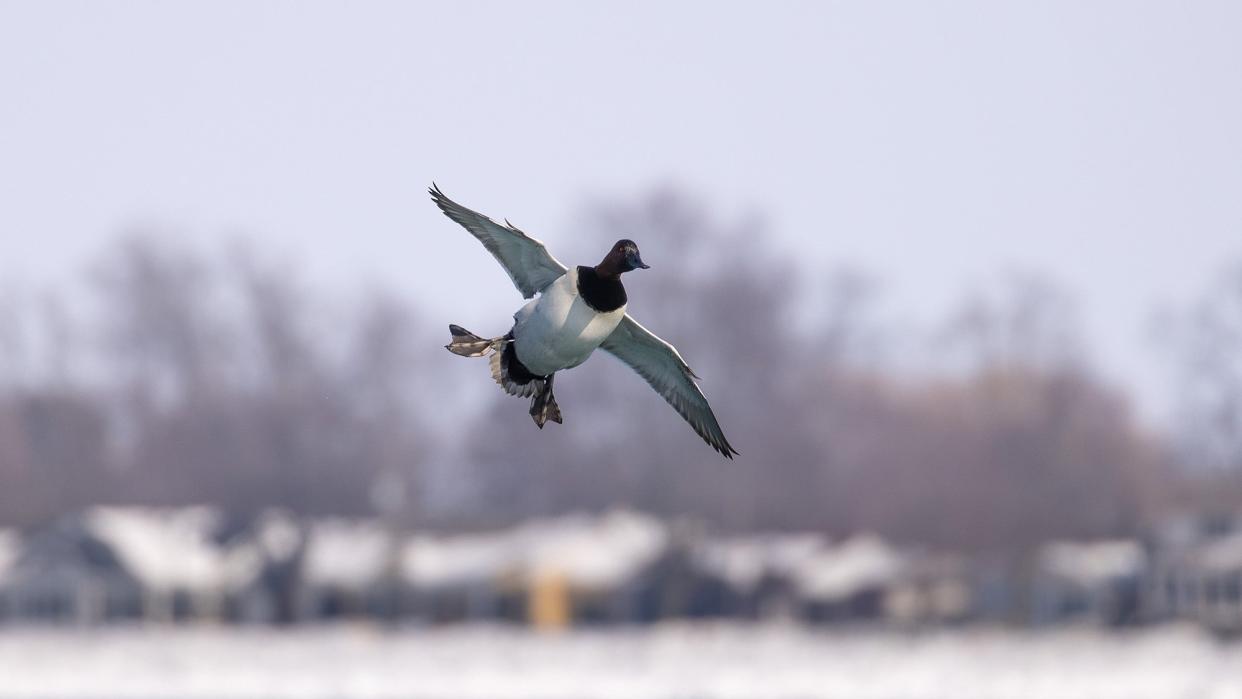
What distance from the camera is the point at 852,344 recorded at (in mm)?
104812

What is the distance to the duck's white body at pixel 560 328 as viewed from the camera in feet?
51.9

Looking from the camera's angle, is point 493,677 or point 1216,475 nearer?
point 493,677

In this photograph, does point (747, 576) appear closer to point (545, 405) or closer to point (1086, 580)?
point (1086, 580)

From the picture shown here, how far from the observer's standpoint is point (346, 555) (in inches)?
3745

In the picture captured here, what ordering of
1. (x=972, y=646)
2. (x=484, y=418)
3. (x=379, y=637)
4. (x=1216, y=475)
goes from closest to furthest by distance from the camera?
1. (x=972, y=646)
2. (x=379, y=637)
3. (x=1216, y=475)
4. (x=484, y=418)

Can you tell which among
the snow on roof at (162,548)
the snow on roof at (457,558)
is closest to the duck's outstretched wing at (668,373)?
the snow on roof at (457,558)

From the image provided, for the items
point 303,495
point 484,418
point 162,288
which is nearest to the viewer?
point 303,495

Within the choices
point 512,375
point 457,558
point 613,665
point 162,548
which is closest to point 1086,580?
point 457,558

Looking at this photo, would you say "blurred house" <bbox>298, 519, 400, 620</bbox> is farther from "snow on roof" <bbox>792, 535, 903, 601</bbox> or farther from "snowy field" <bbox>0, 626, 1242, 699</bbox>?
"snow on roof" <bbox>792, 535, 903, 601</bbox>

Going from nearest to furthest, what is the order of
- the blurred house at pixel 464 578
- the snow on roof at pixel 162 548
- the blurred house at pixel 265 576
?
the snow on roof at pixel 162 548 → the blurred house at pixel 464 578 → the blurred house at pixel 265 576

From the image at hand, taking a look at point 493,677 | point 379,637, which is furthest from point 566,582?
point 493,677

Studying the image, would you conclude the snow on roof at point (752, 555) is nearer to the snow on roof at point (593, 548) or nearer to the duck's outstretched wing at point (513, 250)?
the snow on roof at point (593, 548)

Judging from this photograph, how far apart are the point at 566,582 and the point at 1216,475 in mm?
29580

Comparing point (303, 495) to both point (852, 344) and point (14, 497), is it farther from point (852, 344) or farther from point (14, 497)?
point (852, 344)
